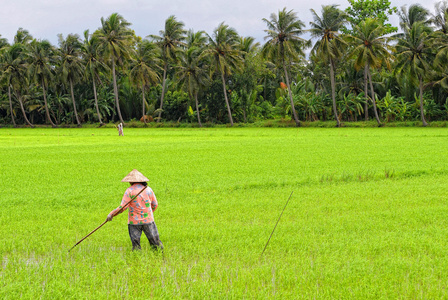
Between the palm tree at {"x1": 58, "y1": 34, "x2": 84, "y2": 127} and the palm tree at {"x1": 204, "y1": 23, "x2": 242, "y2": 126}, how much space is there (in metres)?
16.0

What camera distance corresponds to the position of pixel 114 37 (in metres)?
45.9

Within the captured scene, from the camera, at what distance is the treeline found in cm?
3803

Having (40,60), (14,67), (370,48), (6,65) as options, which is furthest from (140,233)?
(6,65)

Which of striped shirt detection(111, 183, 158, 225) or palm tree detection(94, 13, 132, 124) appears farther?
palm tree detection(94, 13, 132, 124)

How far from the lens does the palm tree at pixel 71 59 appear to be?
162 feet

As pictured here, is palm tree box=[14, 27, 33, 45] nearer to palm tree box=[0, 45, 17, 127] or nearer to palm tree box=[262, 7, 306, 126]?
palm tree box=[0, 45, 17, 127]

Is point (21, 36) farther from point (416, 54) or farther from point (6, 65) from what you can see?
point (416, 54)

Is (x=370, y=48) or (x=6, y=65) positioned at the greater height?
(x=6, y=65)

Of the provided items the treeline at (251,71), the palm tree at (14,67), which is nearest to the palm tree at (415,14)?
the treeline at (251,71)

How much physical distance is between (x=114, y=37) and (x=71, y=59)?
6855 mm

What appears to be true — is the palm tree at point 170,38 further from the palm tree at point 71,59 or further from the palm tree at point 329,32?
the palm tree at point 329,32

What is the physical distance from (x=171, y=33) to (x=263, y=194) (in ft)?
142

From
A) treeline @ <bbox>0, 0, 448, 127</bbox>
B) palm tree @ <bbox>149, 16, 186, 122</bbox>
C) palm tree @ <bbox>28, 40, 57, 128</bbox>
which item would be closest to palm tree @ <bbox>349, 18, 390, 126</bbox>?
treeline @ <bbox>0, 0, 448, 127</bbox>

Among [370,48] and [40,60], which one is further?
[40,60]
